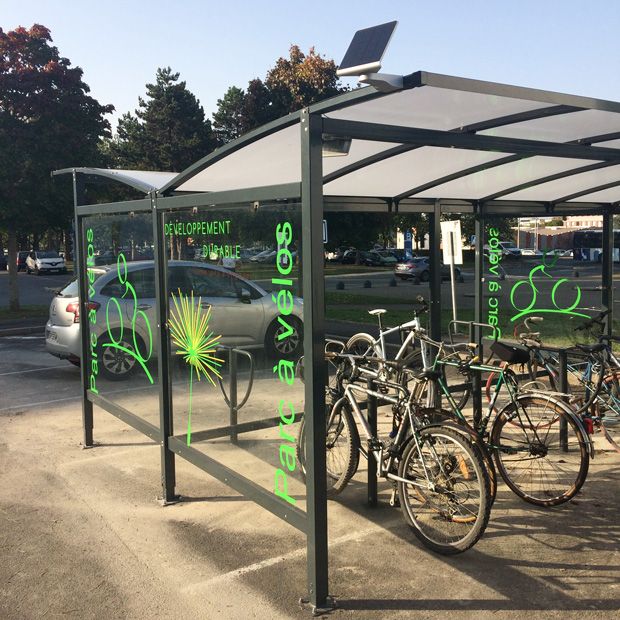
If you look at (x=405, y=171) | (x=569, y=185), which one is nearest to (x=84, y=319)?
(x=405, y=171)

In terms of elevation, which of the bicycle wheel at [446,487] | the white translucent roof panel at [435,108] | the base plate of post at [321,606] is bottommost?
the base plate of post at [321,606]

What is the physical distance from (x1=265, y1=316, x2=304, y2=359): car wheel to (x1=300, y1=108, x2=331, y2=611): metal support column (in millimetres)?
318

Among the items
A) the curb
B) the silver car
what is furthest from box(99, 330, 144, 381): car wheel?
the curb

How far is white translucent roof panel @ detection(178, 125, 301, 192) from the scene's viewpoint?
168 inches

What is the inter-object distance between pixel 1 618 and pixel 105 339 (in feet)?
9.80

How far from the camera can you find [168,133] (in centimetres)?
5000

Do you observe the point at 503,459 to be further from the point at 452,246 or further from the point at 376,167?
the point at 452,246

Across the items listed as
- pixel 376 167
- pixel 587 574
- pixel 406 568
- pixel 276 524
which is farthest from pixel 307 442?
pixel 376 167

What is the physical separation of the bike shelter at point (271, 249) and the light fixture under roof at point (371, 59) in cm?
10

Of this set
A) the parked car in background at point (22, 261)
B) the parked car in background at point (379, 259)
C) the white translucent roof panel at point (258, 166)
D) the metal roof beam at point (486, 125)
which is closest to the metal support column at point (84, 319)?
the white translucent roof panel at point (258, 166)

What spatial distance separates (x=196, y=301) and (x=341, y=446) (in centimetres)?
143

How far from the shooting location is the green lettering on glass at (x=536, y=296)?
7.84 m

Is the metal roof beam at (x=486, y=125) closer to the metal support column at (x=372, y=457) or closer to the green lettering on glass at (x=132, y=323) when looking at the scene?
the metal support column at (x=372, y=457)

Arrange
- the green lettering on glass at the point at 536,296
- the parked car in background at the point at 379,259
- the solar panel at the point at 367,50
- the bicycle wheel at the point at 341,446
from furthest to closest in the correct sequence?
the parked car in background at the point at 379,259 → the green lettering on glass at the point at 536,296 → the bicycle wheel at the point at 341,446 → the solar panel at the point at 367,50
